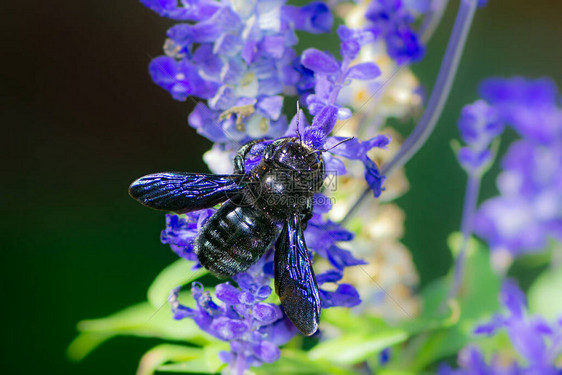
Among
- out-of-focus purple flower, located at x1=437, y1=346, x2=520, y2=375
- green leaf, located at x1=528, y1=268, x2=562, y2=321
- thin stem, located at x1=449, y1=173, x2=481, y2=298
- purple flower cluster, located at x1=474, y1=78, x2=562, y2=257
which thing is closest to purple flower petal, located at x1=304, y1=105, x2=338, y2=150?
thin stem, located at x1=449, y1=173, x2=481, y2=298

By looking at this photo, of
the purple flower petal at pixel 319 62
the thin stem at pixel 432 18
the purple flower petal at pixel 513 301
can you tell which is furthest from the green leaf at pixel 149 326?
the thin stem at pixel 432 18

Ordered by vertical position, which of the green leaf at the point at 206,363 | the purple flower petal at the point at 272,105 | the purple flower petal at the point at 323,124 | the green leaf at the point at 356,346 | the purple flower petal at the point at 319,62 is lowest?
the green leaf at the point at 356,346

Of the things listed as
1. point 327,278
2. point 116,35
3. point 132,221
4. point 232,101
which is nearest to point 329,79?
point 232,101

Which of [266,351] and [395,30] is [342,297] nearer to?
[266,351]

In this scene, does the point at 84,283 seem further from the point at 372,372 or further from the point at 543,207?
the point at 543,207

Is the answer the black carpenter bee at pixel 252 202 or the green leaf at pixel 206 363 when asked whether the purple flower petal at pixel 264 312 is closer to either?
the black carpenter bee at pixel 252 202

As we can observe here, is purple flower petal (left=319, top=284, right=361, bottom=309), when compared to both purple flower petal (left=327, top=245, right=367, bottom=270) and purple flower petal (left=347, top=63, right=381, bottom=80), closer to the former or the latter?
purple flower petal (left=327, top=245, right=367, bottom=270)
